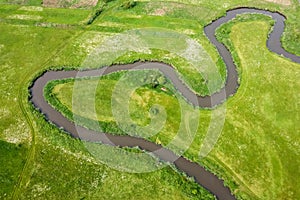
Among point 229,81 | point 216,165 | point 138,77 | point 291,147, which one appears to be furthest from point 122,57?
point 291,147

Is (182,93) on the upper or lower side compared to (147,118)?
upper

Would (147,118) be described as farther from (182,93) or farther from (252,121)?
(252,121)

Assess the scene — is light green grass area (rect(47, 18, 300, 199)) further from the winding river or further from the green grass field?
the winding river

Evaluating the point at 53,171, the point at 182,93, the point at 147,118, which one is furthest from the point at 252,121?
the point at 53,171

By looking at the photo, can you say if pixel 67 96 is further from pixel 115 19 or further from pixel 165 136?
pixel 115 19

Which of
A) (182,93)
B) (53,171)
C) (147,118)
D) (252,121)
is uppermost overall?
(182,93)

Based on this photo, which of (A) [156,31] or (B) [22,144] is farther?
(A) [156,31]
